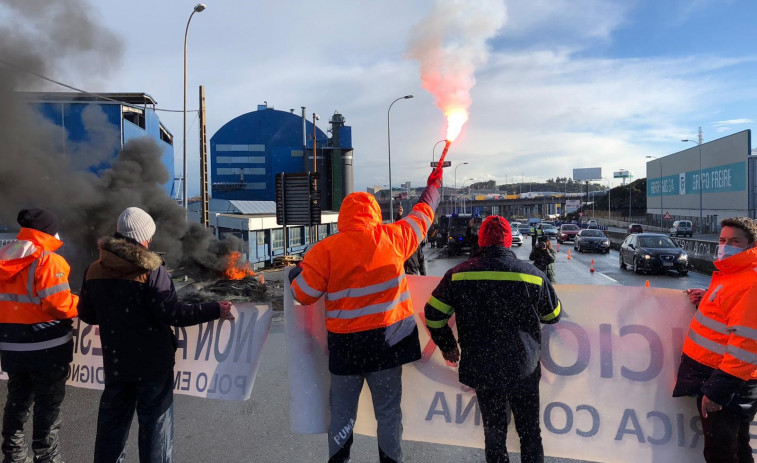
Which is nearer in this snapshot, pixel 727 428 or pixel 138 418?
pixel 727 428

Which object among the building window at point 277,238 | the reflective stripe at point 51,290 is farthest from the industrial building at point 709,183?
the reflective stripe at point 51,290

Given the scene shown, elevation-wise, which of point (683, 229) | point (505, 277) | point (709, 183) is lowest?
point (683, 229)

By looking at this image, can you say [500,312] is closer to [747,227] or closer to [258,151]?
[747,227]

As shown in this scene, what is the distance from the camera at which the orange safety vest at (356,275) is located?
3002 millimetres

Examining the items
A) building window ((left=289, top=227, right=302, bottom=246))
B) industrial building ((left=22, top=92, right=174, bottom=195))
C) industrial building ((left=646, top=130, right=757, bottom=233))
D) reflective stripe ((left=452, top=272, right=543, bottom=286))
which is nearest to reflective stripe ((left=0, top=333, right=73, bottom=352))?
reflective stripe ((left=452, top=272, right=543, bottom=286))

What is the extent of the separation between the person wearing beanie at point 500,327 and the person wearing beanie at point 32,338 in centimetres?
266

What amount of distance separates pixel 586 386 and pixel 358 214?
2.07 meters

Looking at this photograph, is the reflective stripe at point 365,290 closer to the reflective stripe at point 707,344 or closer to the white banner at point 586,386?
the white banner at point 586,386

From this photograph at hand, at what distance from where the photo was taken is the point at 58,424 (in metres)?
3.51

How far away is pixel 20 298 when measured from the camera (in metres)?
3.41

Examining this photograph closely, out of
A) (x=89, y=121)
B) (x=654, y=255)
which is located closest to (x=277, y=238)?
(x=89, y=121)

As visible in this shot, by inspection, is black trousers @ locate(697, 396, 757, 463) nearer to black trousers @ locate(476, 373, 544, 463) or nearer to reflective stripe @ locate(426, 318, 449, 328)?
black trousers @ locate(476, 373, 544, 463)

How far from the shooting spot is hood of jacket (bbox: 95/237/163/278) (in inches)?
113

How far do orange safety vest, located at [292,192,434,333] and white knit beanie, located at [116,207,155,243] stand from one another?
957 mm
